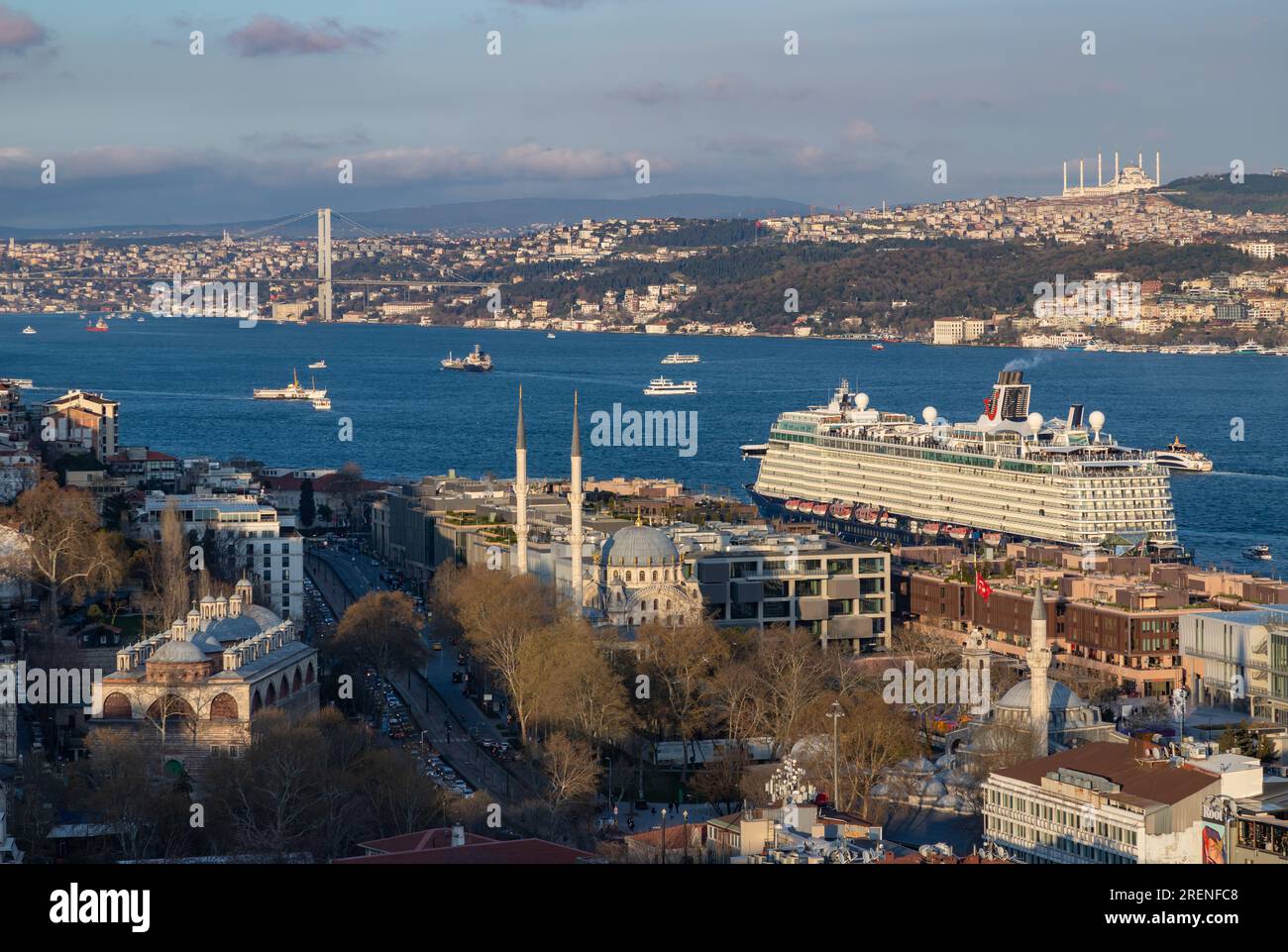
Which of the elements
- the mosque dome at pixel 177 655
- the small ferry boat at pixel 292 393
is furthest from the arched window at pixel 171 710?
the small ferry boat at pixel 292 393

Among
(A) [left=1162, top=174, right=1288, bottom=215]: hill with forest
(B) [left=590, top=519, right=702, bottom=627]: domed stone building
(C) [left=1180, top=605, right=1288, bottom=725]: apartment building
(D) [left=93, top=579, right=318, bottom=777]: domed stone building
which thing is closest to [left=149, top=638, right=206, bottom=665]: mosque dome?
(D) [left=93, top=579, right=318, bottom=777]: domed stone building

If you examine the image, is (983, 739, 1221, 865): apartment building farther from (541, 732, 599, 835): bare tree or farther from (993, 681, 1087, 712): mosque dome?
(541, 732, 599, 835): bare tree

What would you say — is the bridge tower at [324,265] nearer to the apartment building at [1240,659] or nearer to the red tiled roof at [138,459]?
the red tiled roof at [138,459]

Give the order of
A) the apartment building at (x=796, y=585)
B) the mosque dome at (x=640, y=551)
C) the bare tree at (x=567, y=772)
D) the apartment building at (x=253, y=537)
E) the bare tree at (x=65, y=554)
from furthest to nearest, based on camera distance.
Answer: the apartment building at (x=253, y=537), the apartment building at (x=796, y=585), the mosque dome at (x=640, y=551), the bare tree at (x=65, y=554), the bare tree at (x=567, y=772)

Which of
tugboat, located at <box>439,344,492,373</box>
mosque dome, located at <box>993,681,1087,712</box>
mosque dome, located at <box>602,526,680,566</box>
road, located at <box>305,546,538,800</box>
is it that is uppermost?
tugboat, located at <box>439,344,492,373</box>
